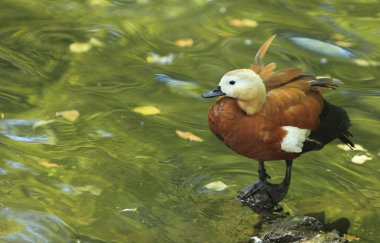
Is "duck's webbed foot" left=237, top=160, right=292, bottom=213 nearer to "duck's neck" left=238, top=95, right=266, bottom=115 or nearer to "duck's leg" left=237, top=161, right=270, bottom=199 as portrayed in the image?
"duck's leg" left=237, top=161, right=270, bottom=199

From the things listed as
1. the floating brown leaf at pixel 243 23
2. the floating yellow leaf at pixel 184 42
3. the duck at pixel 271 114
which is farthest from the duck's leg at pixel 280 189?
the floating brown leaf at pixel 243 23

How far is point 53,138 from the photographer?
554cm

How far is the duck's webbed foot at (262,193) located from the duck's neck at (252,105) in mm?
630

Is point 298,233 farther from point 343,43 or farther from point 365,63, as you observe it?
point 343,43

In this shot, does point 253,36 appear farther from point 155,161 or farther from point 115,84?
point 155,161

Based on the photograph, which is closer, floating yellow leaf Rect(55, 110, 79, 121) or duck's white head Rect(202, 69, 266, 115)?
duck's white head Rect(202, 69, 266, 115)

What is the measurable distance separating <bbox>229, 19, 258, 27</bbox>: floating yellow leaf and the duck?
3.41 metres

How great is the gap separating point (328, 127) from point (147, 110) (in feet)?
6.65

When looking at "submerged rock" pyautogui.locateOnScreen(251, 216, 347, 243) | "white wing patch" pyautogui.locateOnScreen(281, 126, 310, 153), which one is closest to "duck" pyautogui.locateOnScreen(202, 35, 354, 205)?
"white wing patch" pyautogui.locateOnScreen(281, 126, 310, 153)

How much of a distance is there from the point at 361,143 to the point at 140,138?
1795 mm

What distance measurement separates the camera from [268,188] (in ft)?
15.3

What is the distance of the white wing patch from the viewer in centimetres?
420

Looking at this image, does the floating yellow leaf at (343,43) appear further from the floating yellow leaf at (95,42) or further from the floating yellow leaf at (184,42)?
the floating yellow leaf at (95,42)

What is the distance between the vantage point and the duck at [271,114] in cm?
409
